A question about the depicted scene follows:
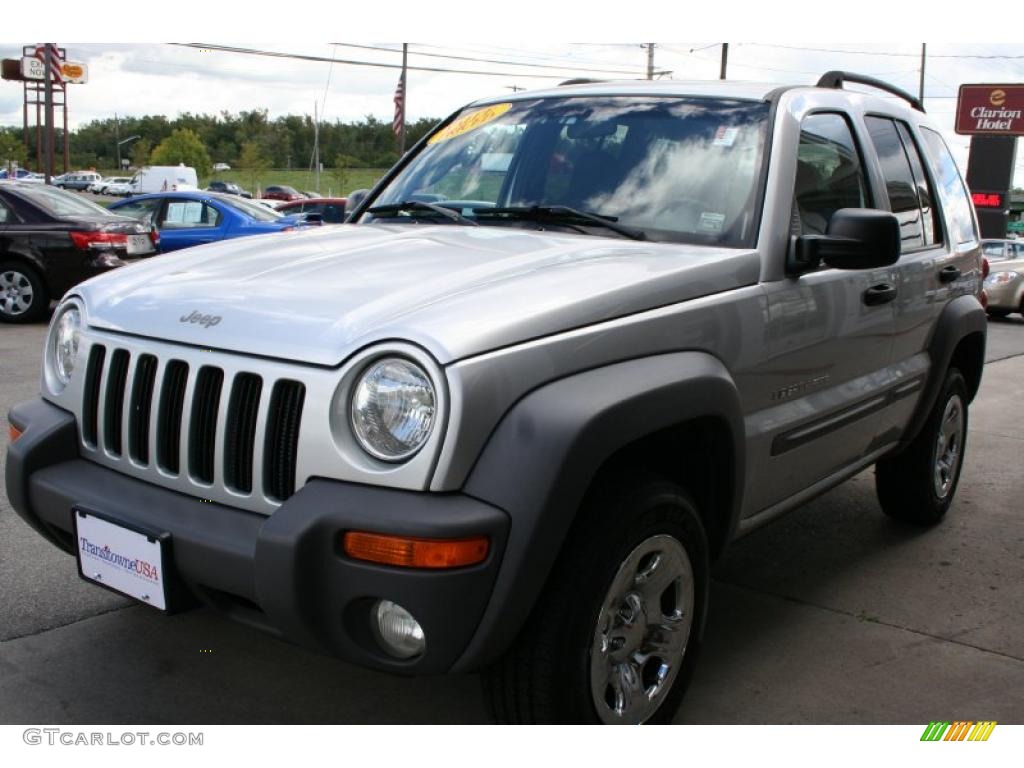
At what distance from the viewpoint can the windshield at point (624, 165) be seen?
3434mm

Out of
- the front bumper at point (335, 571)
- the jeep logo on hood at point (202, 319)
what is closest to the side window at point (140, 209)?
the jeep logo on hood at point (202, 319)

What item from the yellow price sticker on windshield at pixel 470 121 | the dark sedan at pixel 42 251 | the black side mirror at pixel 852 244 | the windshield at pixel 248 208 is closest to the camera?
the black side mirror at pixel 852 244

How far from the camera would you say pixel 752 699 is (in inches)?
130

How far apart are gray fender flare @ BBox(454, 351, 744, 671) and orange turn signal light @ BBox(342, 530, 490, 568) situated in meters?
0.08

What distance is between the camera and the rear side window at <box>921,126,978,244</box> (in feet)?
15.9

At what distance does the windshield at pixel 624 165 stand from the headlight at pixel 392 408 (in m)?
1.24

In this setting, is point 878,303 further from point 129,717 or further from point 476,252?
point 129,717

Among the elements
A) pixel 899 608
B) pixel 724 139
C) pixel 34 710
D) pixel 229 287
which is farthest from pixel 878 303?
pixel 34 710

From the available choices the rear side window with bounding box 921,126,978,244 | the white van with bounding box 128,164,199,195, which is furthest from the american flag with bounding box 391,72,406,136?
the rear side window with bounding box 921,126,978,244

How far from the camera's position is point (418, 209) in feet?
13.0

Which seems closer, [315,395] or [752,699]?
[315,395]

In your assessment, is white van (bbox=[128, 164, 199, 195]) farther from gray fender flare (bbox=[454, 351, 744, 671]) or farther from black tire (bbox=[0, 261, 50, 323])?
gray fender flare (bbox=[454, 351, 744, 671])

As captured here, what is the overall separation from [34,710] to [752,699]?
2060 millimetres

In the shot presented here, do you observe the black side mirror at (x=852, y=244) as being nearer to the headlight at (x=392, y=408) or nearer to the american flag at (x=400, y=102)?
the headlight at (x=392, y=408)
